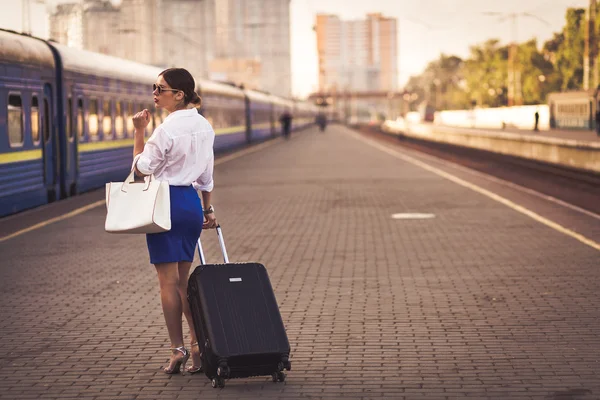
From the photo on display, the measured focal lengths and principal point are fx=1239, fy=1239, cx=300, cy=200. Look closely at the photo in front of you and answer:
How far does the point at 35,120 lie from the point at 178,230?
14.3m

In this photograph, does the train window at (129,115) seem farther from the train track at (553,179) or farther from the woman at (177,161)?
the woman at (177,161)

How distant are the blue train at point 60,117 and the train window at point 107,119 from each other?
22 mm

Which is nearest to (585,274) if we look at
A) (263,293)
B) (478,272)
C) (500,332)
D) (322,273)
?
(478,272)

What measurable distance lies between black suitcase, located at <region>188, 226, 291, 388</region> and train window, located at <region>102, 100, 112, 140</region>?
67.0ft

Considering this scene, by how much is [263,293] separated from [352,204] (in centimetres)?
1480

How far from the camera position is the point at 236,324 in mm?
6766

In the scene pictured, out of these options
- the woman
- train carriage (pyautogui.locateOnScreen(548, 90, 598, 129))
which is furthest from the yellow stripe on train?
train carriage (pyautogui.locateOnScreen(548, 90, 598, 129))

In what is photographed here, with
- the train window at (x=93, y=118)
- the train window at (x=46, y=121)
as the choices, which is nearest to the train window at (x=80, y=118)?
the train window at (x=93, y=118)

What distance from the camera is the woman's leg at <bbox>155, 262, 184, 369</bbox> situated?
701 centimetres

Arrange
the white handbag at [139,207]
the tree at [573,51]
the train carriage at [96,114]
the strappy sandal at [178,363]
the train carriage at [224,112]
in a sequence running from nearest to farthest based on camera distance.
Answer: the white handbag at [139,207] < the strappy sandal at [178,363] < the train carriage at [96,114] < the train carriage at [224,112] < the tree at [573,51]

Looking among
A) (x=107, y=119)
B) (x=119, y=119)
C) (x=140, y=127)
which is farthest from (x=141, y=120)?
(x=119, y=119)

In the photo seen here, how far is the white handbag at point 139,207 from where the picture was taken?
6.62 m

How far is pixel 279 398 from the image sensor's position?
6.61 m

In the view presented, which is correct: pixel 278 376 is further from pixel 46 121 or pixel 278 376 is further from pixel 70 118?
pixel 70 118
